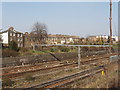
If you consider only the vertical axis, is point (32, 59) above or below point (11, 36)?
below

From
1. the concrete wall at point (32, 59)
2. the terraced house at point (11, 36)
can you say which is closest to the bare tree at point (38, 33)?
the terraced house at point (11, 36)

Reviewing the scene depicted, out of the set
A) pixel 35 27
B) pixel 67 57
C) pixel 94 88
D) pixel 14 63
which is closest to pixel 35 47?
pixel 67 57

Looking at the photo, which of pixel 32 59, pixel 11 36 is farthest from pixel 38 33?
pixel 32 59

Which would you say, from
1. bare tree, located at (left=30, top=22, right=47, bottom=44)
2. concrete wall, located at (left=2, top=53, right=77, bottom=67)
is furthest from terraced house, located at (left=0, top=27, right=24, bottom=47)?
concrete wall, located at (left=2, top=53, right=77, bottom=67)

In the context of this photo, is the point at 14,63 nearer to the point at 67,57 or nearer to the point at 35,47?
the point at 67,57

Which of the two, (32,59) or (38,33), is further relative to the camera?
(38,33)

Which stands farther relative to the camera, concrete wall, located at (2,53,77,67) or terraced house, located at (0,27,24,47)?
Result: terraced house, located at (0,27,24,47)

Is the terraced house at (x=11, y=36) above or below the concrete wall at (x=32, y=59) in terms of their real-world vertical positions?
above

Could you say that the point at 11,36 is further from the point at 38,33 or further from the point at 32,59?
the point at 32,59

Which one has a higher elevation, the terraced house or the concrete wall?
the terraced house

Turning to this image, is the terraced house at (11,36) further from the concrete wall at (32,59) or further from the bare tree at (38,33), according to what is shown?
the concrete wall at (32,59)

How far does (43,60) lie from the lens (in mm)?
19516

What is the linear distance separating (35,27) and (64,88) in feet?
153

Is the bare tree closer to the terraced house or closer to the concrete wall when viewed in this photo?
the terraced house
